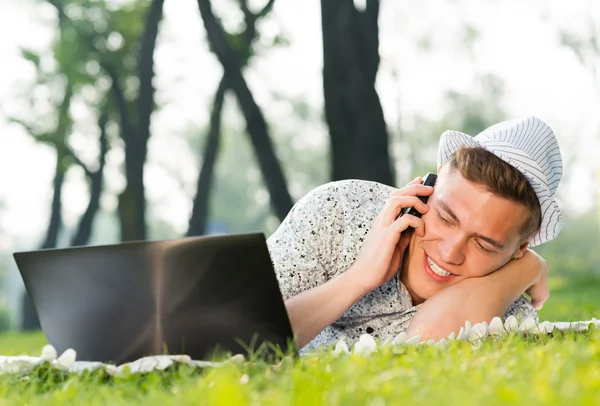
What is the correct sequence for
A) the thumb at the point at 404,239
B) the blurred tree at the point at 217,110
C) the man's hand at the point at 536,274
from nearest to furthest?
1. the thumb at the point at 404,239
2. the man's hand at the point at 536,274
3. the blurred tree at the point at 217,110

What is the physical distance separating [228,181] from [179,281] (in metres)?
46.0

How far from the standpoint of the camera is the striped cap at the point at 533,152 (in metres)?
4.02

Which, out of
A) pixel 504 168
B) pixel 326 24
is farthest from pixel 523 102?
pixel 504 168

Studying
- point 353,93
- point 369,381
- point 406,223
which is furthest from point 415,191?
point 353,93

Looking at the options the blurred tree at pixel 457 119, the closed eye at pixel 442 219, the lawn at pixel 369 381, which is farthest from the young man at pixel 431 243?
the blurred tree at pixel 457 119

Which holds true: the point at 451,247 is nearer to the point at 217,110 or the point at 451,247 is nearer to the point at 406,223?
the point at 406,223

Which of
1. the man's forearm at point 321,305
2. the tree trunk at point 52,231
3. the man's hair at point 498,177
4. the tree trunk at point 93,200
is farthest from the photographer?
the tree trunk at point 52,231

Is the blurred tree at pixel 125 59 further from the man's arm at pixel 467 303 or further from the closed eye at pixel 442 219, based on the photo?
the closed eye at pixel 442 219

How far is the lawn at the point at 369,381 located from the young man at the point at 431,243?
2.50ft

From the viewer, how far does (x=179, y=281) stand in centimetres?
280

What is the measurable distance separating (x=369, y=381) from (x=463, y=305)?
5.97ft

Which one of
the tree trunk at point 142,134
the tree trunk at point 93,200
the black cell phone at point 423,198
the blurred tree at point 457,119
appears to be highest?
the black cell phone at point 423,198

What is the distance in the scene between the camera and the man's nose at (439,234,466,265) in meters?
3.81

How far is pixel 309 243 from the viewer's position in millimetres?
4109
